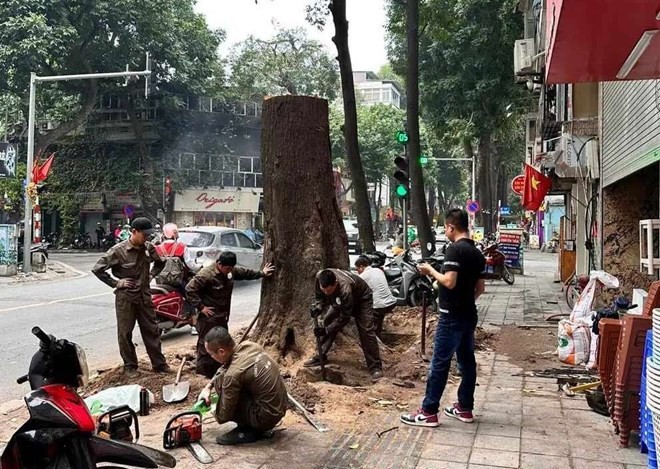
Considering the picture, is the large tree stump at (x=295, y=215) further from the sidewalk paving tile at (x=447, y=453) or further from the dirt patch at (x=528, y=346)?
the sidewalk paving tile at (x=447, y=453)

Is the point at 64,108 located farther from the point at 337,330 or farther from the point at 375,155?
the point at 337,330

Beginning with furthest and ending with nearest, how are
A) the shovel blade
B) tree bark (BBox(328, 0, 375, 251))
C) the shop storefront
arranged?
the shop storefront, tree bark (BBox(328, 0, 375, 251)), the shovel blade

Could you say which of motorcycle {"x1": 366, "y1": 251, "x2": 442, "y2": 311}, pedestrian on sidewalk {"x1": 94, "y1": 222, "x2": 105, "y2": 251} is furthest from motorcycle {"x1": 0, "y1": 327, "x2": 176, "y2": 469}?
pedestrian on sidewalk {"x1": 94, "y1": 222, "x2": 105, "y2": 251}

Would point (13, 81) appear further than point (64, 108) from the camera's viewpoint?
No

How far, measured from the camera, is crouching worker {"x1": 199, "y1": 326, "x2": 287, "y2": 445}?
450 cm

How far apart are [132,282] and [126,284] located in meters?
0.08

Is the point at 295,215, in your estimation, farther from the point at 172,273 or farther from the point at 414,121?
the point at 414,121

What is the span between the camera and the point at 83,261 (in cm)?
2584

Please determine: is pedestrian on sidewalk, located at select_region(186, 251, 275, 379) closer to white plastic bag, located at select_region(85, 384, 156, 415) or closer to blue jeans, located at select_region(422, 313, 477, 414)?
white plastic bag, located at select_region(85, 384, 156, 415)

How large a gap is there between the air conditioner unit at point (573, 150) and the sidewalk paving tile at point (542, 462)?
9.15 metres

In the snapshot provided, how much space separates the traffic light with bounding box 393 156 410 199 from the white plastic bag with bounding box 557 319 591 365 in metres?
4.29

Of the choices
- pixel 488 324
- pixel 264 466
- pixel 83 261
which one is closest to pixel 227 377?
pixel 264 466

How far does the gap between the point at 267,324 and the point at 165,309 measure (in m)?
2.55

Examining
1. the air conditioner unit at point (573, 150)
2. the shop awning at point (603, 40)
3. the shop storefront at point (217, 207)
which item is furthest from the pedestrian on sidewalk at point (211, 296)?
the shop storefront at point (217, 207)
